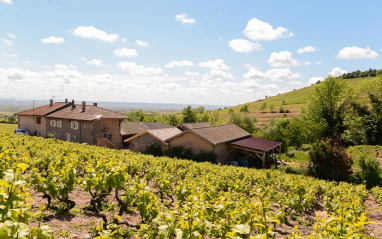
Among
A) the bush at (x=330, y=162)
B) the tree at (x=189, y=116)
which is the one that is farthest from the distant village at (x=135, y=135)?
the tree at (x=189, y=116)

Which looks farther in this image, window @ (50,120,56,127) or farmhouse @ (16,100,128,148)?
window @ (50,120,56,127)

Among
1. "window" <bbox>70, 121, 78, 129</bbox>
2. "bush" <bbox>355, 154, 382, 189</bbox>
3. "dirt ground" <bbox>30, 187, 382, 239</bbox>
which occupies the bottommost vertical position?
"bush" <bbox>355, 154, 382, 189</bbox>

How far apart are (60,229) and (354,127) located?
4485 cm

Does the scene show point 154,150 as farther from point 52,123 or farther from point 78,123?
point 52,123

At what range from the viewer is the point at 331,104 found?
1781 inches

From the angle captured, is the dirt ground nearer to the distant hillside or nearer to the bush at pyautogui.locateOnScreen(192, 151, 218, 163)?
the bush at pyautogui.locateOnScreen(192, 151, 218, 163)

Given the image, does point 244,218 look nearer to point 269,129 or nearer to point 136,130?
point 136,130

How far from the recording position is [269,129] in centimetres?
4850

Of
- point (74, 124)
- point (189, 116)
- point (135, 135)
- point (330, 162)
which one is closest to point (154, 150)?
point (135, 135)

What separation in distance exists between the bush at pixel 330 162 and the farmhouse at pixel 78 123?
2652 cm

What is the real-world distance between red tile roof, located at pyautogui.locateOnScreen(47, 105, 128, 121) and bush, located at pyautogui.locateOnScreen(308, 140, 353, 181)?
2696 cm

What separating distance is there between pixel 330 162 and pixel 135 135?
22.6 metres

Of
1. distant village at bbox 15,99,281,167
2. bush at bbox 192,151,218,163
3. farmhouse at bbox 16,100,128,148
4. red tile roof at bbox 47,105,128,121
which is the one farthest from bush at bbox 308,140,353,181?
red tile roof at bbox 47,105,128,121

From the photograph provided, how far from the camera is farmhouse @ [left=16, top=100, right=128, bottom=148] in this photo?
37000mm
